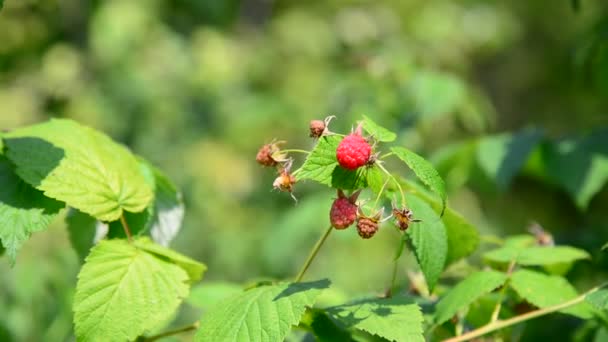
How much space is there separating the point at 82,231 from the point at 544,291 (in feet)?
2.53

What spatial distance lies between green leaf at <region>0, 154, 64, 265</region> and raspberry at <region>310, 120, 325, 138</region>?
0.40 metres

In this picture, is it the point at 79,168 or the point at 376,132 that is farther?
the point at 79,168

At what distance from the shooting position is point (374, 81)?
310 cm

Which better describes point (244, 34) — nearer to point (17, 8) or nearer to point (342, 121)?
point (17, 8)

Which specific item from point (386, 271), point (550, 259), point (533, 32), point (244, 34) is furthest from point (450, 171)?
point (533, 32)

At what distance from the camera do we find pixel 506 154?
2049 millimetres

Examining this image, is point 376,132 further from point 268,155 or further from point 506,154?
point 506,154

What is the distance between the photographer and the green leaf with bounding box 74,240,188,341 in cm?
109

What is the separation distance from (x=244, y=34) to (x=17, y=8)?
313cm

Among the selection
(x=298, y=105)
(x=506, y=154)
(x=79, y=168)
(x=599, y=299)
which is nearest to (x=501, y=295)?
(x=599, y=299)

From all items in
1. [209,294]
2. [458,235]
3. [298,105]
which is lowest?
[298,105]

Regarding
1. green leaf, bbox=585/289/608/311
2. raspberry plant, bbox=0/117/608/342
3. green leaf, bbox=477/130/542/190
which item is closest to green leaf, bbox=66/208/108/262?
raspberry plant, bbox=0/117/608/342

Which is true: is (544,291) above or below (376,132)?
below

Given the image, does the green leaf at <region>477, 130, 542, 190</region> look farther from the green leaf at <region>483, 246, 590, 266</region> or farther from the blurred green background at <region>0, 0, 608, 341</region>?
the green leaf at <region>483, 246, 590, 266</region>
